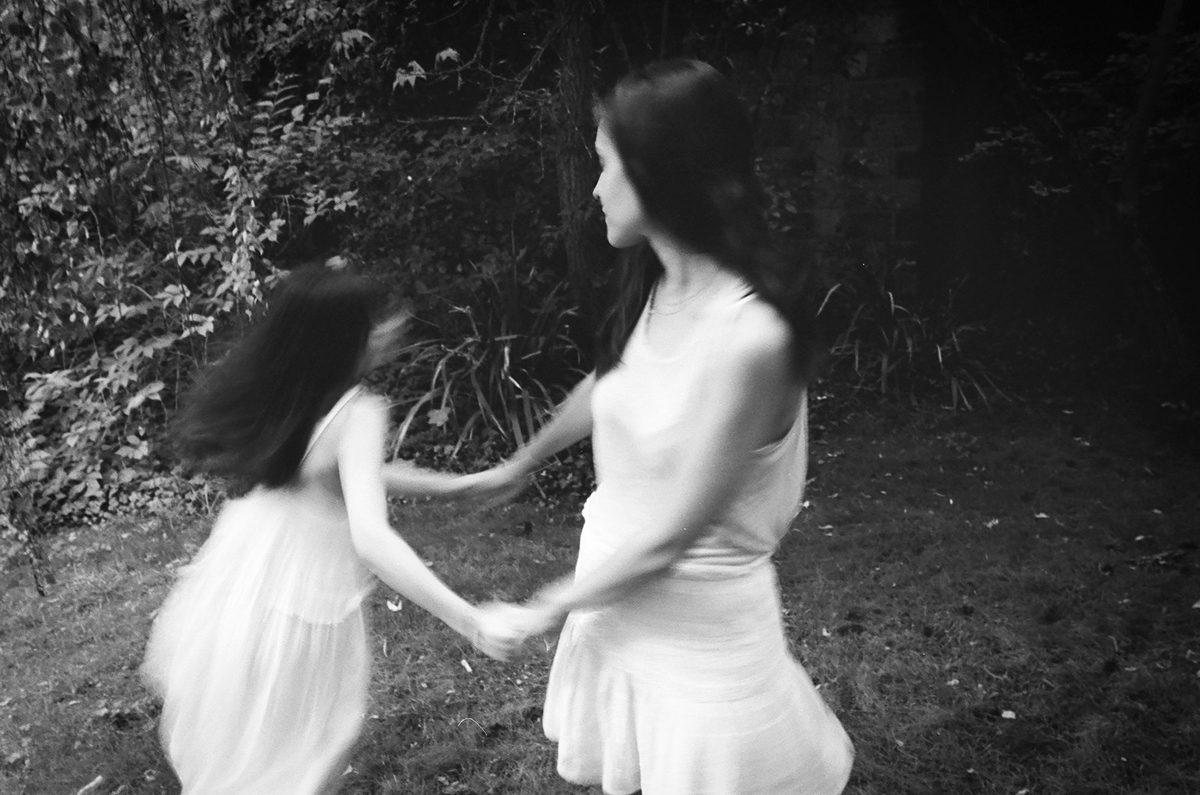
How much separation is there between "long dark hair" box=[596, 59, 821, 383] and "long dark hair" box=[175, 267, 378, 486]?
75 cm

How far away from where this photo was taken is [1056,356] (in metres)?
7.77

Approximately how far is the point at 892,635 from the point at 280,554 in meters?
2.72

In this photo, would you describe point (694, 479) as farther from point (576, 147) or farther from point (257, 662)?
point (576, 147)

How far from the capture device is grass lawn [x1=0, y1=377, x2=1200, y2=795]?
340 cm

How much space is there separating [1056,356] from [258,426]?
22.5ft

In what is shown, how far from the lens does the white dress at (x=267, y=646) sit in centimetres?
220

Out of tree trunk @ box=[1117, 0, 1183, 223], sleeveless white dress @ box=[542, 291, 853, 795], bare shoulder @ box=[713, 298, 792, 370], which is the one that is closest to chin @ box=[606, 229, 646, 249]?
sleeveless white dress @ box=[542, 291, 853, 795]

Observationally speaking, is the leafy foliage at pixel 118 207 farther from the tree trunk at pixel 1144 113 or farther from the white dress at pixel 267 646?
the tree trunk at pixel 1144 113

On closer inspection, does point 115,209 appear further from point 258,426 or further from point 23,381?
point 23,381

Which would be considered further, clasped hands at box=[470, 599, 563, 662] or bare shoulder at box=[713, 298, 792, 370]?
clasped hands at box=[470, 599, 563, 662]

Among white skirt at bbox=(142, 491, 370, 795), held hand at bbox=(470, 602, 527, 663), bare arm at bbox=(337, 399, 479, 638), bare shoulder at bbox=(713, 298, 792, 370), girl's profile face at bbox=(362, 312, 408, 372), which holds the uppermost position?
bare shoulder at bbox=(713, 298, 792, 370)

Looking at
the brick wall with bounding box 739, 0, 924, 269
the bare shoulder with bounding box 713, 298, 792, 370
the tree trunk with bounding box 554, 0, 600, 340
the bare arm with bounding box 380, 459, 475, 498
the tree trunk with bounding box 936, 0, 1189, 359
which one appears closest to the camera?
the bare shoulder with bounding box 713, 298, 792, 370

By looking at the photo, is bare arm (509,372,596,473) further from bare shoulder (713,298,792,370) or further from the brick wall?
the brick wall

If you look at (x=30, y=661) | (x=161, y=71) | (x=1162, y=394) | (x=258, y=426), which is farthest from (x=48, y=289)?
(x=1162, y=394)
